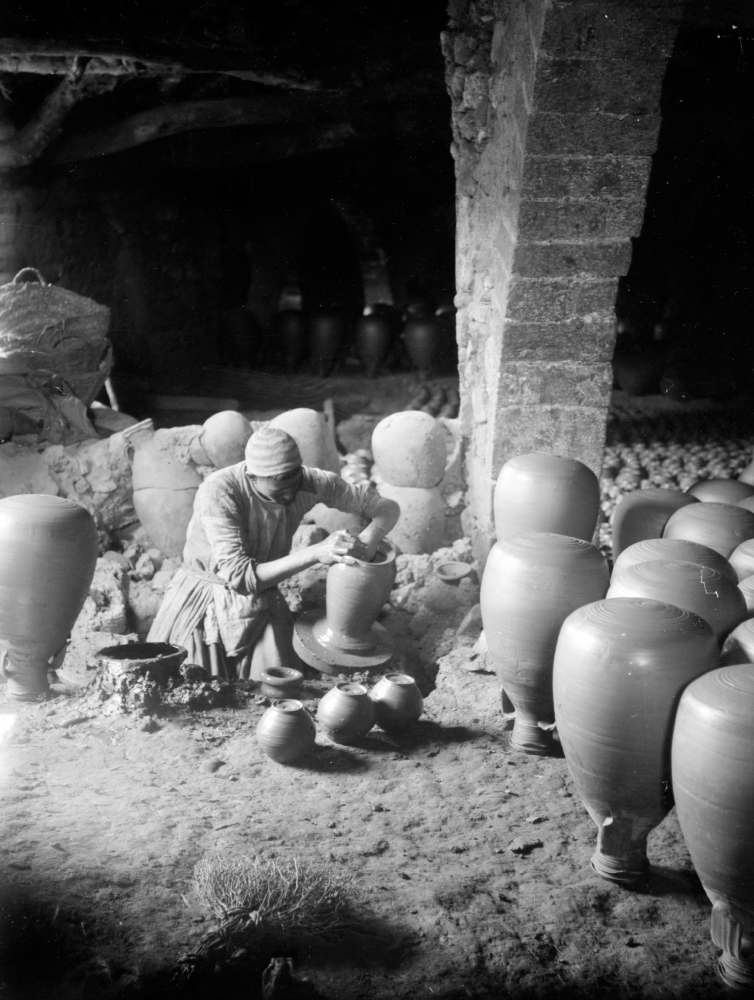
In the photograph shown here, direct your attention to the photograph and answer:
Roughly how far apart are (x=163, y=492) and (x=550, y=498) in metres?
2.72

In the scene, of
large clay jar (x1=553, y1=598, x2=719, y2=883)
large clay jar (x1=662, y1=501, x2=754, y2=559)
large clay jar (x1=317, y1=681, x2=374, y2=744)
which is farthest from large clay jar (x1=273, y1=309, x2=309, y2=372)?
large clay jar (x1=553, y1=598, x2=719, y2=883)

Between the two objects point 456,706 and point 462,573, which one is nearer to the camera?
point 456,706

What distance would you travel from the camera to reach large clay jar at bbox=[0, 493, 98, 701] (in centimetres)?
432

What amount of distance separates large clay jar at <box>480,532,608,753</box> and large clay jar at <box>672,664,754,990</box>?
99cm

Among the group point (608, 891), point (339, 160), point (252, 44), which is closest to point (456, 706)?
point (608, 891)

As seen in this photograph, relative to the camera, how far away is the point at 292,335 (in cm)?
998

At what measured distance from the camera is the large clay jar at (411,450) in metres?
6.13

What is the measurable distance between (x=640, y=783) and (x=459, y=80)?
434cm

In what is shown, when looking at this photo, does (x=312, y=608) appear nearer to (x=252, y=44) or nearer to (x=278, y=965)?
(x=278, y=965)

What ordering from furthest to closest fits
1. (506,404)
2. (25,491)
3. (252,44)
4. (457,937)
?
(252,44) < (25,491) < (506,404) < (457,937)

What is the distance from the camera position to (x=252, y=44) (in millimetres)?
6559

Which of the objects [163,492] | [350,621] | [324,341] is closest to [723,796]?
[350,621]

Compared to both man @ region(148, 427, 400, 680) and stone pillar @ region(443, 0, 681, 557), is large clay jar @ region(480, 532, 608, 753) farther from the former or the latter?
stone pillar @ region(443, 0, 681, 557)

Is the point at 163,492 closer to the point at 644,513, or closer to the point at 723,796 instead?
the point at 644,513
